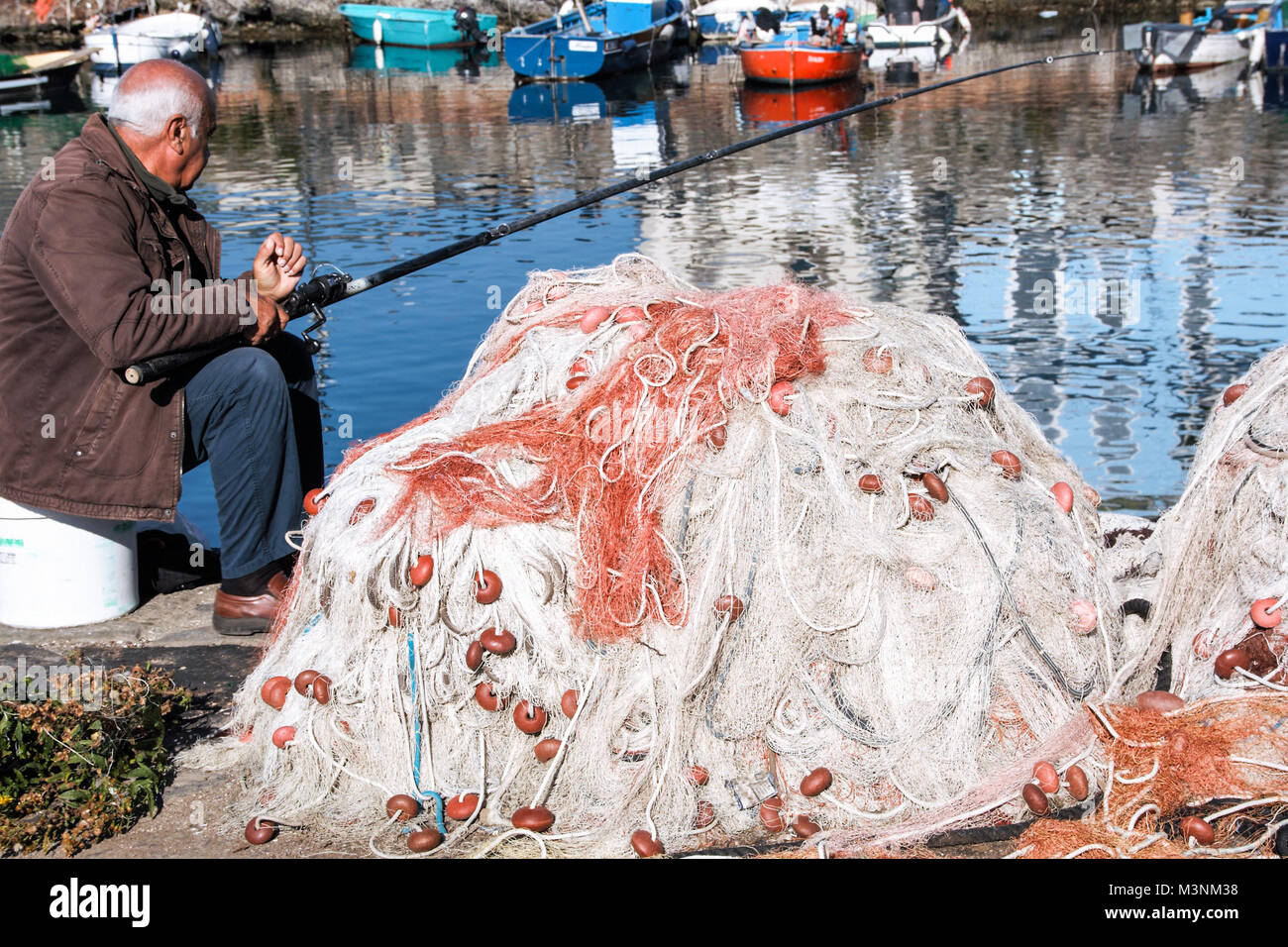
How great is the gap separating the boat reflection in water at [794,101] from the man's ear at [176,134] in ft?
80.7

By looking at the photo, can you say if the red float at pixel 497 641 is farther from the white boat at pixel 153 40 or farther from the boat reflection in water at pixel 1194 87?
the white boat at pixel 153 40

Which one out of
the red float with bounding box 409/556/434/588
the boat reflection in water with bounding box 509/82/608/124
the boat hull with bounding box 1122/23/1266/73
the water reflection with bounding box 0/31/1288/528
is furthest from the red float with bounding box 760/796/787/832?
the boat hull with bounding box 1122/23/1266/73

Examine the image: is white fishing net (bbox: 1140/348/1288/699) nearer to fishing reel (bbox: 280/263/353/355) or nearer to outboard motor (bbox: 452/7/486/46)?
fishing reel (bbox: 280/263/353/355)

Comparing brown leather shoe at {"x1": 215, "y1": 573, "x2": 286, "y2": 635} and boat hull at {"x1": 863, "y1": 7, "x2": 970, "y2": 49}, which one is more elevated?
boat hull at {"x1": 863, "y1": 7, "x2": 970, "y2": 49}

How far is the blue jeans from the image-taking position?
4.21 meters

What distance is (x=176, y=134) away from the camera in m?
4.25

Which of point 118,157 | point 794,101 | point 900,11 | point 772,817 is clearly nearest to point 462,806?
point 772,817

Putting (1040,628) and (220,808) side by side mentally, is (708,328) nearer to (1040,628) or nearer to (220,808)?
(1040,628)

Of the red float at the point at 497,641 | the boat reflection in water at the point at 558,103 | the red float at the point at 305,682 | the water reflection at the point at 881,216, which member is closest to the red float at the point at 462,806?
the red float at the point at 497,641

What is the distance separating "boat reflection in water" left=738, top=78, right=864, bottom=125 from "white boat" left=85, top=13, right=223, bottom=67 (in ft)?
63.4

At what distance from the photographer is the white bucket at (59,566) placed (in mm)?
4328

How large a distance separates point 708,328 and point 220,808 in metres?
1.96

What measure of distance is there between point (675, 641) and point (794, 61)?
33459 millimetres

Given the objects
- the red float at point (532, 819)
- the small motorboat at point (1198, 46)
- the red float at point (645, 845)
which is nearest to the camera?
the red float at point (645, 845)
